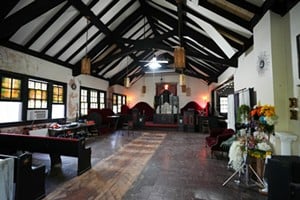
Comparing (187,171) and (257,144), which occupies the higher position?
(257,144)

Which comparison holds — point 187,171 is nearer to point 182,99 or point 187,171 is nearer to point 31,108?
point 31,108

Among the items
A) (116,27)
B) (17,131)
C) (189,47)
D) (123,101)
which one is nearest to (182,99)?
(123,101)

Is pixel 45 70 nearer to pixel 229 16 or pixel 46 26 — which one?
pixel 46 26

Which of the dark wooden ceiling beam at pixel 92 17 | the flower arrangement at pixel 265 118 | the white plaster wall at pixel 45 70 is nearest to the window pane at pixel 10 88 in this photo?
the white plaster wall at pixel 45 70

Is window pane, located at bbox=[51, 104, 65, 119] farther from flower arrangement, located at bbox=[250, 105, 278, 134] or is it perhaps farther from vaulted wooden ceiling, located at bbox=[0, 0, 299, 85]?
flower arrangement, located at bbox=[250, 105, 278, 134]

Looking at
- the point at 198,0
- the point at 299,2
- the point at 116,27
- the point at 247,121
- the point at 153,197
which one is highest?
the point at 116,27

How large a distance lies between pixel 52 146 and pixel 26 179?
1.31m

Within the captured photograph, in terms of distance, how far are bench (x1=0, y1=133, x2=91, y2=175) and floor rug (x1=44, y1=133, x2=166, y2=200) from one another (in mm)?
322

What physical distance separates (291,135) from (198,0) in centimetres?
327

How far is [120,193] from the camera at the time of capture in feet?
8.89

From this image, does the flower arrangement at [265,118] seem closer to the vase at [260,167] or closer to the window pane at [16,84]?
the vase at [260,167]

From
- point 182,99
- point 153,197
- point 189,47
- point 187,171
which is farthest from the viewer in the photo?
point 182,99

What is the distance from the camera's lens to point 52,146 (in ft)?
11.7

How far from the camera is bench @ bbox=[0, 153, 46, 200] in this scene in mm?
2174
